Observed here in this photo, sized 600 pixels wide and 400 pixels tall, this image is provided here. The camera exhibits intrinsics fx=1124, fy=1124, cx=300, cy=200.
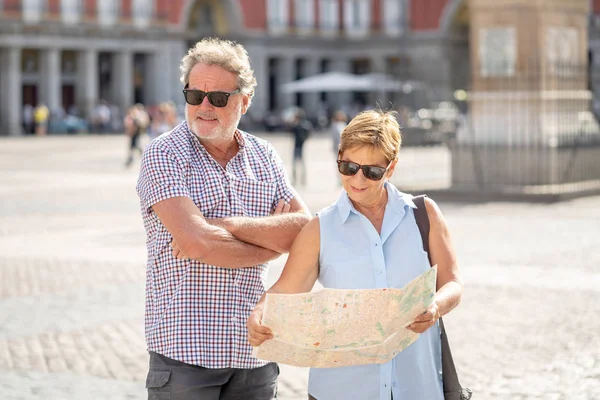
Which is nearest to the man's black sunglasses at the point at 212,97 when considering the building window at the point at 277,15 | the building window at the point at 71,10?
the building window at the point at 71,10

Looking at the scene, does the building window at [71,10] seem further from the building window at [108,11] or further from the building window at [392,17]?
the building window at [392,17]

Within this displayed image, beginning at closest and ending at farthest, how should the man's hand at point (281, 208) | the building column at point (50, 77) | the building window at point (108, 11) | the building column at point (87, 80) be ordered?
the man's hand at point (281, 208), the building column at point (50, 77), the building column at point (87, 80), the building window at point (108, 11)

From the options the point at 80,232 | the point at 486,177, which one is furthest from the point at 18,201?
the point at 486,177

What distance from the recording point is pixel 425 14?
59031 millimetres

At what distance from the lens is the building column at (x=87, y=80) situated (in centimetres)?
5122

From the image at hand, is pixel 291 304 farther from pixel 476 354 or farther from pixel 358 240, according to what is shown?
pixel 476 354

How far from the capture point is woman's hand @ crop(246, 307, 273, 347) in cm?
303

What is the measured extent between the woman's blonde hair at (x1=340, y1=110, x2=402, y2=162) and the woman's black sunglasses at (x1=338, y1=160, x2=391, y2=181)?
43mm

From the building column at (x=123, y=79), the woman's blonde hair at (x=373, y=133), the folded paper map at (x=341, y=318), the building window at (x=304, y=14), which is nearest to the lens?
the folded paper map at (x=341, y=318)

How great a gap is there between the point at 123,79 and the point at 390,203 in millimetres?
50588

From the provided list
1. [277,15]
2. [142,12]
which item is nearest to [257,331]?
[142,12]

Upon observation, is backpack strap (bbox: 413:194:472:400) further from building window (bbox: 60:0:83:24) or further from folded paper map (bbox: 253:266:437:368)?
building window (bbox: 60:0:83:24)

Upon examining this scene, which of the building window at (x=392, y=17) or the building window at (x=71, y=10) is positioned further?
the building window at (x=392, y=17)

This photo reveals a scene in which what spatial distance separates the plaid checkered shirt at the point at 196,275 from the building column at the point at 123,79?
164ft
